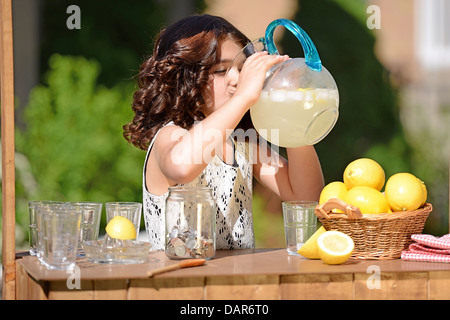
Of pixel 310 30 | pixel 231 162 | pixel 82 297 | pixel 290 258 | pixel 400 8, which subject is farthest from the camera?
pixel 400 8

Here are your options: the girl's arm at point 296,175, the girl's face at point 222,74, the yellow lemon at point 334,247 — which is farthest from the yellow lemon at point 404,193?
the girl's face at point 222,74

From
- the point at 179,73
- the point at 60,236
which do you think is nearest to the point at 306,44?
the point at 179,73

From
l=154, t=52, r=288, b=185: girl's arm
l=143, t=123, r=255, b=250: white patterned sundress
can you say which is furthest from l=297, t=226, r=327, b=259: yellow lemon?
l=143, t=123, r=255, b=250: white patterned sundress

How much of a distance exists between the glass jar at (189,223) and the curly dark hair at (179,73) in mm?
437

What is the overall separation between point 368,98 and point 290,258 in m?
2.64

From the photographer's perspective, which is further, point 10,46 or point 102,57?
point 102,57

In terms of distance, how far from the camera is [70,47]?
3.63m

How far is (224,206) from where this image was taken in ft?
6.09

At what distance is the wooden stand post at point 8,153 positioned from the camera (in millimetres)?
1525

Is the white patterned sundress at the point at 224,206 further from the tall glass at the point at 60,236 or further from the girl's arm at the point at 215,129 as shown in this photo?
the tall glass at the point at 60,236

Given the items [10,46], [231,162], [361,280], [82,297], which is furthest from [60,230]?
[231,162]

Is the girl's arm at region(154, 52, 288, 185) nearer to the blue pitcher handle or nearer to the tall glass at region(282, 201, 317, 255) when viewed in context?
the blue pitcher handle

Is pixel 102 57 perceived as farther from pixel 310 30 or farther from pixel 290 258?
pixel 290 258
